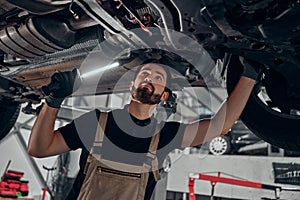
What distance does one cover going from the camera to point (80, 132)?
1427 mm

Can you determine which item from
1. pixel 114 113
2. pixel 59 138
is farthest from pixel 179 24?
pixel 59 138

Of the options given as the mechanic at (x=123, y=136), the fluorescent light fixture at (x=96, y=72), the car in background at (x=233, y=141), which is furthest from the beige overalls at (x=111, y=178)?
the car in background at (x=233, y=141)

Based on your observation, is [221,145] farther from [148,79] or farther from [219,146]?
[148,79]

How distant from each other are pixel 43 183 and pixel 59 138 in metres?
7.03

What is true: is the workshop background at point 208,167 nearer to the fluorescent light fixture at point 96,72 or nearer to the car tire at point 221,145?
the car tire at point 221,145

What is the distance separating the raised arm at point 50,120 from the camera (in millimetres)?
1316

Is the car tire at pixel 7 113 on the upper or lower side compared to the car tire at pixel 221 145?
lower

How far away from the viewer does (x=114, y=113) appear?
58.8 inches

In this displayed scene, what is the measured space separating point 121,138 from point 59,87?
0.35 metres

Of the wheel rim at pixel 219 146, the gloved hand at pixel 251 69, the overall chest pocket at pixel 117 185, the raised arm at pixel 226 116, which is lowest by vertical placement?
the overall chest pocket at pixel 117 185

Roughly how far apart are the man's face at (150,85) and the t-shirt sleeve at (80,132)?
228 millimetres

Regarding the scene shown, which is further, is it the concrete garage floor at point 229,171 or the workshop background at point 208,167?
the concrete garage floor at point 229,171

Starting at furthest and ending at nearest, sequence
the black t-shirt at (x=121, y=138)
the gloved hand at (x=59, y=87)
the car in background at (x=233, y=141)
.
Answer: the car in background at (x=233, y=141) < the black t-shirt at (x=121, y=138) < the gloved hand at (x=59, y=87)

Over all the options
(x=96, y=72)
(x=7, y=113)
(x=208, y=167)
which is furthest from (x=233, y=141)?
(x=96, y=72)
